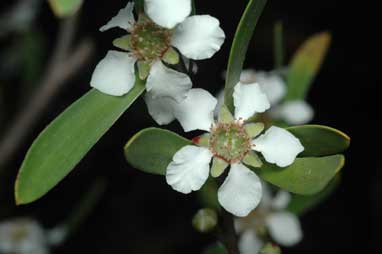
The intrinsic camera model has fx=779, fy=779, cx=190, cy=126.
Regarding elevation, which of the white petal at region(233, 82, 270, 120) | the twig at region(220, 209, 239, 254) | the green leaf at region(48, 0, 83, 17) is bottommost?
the twig at region(220, 209, 239, 254)

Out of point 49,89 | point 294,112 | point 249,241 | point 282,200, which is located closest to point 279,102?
point 294,112

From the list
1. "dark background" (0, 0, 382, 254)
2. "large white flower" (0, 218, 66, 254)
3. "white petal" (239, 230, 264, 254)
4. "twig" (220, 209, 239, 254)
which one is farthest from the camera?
"dark background" (0, 0, 382, 254)

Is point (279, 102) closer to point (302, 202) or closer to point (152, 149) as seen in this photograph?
point (302, 202)

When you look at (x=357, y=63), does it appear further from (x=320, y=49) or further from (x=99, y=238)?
(x=99, y=238)

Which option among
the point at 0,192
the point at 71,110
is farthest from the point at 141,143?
the point at 0,192

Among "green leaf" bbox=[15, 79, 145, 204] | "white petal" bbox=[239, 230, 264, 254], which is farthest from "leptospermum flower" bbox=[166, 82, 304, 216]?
"white petal" bbox=[239, 230, 264, 254]

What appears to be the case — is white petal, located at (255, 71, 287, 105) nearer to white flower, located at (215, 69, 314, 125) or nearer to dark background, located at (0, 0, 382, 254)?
white flower, located at (215, 69, 314, 125)
